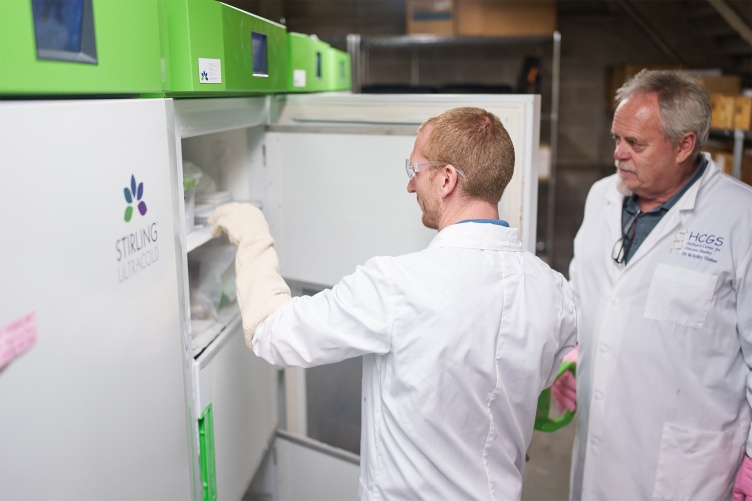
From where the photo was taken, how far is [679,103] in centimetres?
150

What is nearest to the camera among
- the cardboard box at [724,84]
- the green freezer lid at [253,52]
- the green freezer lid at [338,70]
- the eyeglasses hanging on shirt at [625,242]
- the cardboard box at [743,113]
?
the green freezer lid at [253,52]

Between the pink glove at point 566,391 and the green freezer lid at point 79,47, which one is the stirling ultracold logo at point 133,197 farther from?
the pink glove at point 566,391

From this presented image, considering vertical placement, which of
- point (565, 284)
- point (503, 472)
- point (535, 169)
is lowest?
point (503, 472)

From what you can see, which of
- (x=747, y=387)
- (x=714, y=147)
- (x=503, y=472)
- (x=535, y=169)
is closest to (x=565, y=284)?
(x=535, y=169)

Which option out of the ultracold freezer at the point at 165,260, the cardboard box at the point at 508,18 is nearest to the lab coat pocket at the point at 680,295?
the ultracold freezer at the point at 165,260

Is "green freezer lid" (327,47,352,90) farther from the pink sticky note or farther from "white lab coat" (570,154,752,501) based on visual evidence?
the pink sticky note

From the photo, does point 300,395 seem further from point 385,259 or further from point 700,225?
point 700,225

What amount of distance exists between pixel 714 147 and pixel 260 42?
3.09m

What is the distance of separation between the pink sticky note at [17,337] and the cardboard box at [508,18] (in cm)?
352

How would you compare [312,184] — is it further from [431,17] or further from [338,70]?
[431,17]

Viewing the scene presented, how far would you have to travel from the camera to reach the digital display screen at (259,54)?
148cm

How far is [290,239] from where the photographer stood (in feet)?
5.53

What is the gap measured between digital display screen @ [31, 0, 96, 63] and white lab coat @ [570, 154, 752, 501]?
1.27 meters

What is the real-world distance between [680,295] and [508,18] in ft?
9.21
